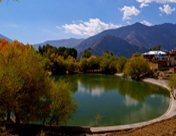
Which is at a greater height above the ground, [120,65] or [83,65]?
[83,65]

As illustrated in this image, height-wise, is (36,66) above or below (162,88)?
above

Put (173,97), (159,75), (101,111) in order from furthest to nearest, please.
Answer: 1. (159,75)
2. (173,97)
3. (101,111)

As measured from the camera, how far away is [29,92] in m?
26.7

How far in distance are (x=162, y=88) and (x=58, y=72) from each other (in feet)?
158

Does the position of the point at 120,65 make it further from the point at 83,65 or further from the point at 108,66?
the point at 83,65

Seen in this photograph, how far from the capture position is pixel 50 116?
28.9 metres

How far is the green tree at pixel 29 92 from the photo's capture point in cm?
2454

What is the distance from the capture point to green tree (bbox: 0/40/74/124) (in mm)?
24538

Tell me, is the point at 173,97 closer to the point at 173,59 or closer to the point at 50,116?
the point at 50,116

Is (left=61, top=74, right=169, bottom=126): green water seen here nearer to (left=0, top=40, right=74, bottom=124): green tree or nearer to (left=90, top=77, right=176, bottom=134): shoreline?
(left=90, top=77, right=176, bottom=134): shoreline

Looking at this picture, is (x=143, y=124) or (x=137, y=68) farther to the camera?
(x=137, y=68)

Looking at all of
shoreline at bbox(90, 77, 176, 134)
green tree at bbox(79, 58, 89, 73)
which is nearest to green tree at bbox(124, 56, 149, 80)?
shoreline at bbox(90, 77, 176, 134)

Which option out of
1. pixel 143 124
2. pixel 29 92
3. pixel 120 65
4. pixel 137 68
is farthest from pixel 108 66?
pixel 29 92

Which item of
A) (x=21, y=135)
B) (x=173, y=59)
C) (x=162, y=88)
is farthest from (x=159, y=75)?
(x=21, y=135)
